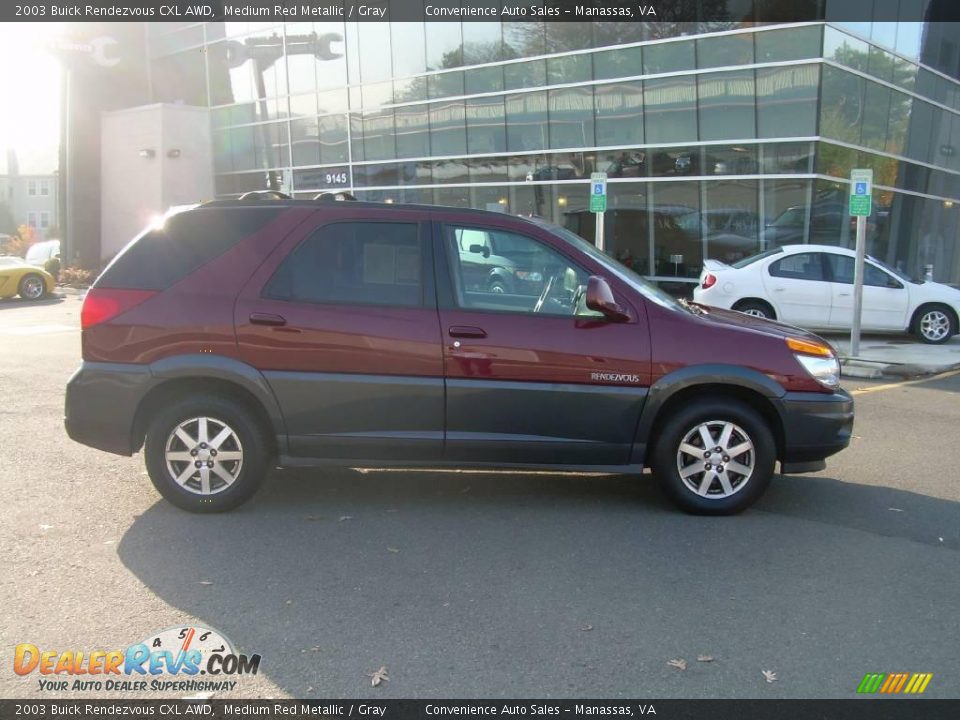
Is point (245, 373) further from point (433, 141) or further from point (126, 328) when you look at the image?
point (433, 141)

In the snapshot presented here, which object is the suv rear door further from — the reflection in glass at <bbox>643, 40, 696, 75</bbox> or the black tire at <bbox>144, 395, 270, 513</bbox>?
the reflection in glass at <bbox>643, 40, 696, 75</bbox>

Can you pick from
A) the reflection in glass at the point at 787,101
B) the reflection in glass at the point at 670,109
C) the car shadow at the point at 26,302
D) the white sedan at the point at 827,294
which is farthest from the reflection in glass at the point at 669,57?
the car shadow at the point at 26,302

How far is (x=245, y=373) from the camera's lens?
5.04m

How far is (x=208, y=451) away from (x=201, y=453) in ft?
0.15

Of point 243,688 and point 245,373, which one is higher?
point 245,373

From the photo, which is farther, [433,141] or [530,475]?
[433,141]

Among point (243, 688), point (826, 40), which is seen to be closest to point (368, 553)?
point (243, 688)

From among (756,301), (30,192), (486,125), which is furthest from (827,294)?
(30,192)

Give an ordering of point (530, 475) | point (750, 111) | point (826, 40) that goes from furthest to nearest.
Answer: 1. point (750, 111)
2. point (826, 40)
3. point (530, 475)

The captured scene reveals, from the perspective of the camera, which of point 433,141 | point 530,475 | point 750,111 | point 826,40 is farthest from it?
point 433,141

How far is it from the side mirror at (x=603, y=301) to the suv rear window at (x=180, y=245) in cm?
204

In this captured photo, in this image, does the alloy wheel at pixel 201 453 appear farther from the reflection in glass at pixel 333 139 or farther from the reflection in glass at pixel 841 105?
the reflection in glass at pixel 333 139

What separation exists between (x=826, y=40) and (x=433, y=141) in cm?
1102

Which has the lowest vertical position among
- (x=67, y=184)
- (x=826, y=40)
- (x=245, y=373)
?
(x=245, y=373)
